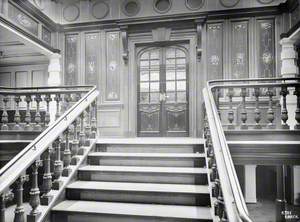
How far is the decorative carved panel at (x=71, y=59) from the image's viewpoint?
→ 6.73 meters

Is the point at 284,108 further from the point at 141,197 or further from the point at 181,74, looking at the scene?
the point at 181,74

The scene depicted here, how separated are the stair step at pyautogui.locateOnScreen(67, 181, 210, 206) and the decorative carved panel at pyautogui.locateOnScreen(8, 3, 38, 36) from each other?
3.67m

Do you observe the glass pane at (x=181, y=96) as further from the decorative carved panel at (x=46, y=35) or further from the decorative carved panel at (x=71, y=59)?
the decorative carved panel at (x=46, y=35)

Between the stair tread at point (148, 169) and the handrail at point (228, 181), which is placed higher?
the handrail at point (228, 181)

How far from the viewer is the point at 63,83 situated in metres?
6.75

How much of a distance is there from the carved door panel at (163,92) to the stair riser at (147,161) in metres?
2.78

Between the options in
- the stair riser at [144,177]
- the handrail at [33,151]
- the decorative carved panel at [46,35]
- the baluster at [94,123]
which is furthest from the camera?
the decorative carved panel at [46,35]

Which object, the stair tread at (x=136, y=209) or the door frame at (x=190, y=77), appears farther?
the door frame at (x=190, y=77)

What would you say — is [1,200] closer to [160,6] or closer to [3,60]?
[160,6]

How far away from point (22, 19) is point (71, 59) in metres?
1.57

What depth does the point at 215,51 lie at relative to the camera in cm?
618

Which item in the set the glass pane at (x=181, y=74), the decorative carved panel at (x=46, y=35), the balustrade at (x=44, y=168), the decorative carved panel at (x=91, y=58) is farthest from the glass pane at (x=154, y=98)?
the decorative carved panel at (x=46, y=35)

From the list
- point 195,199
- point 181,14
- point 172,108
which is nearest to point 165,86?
point 172,108

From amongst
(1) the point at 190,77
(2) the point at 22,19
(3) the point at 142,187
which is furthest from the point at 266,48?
(2) the point at 22,19
